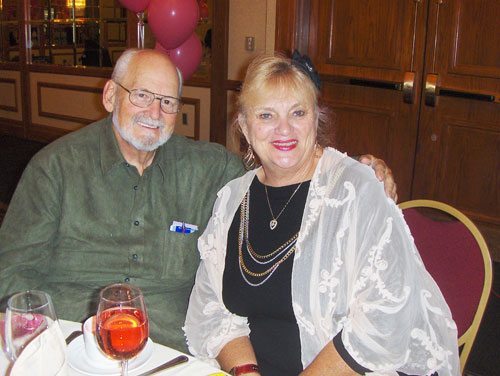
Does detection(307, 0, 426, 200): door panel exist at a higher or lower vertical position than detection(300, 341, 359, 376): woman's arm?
higher

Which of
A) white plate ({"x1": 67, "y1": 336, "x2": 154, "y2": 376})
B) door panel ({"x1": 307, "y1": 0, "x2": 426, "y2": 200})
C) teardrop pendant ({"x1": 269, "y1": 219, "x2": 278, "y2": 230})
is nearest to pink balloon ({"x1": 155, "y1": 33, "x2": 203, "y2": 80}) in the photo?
door panel ({"x1": 307, "y1": 0, "x2": 426, "y2": 200})

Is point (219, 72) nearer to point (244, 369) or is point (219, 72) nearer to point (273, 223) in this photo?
point (273, 223)

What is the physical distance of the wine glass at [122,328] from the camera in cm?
101

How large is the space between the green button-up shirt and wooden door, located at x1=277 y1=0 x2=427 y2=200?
8.76 ft

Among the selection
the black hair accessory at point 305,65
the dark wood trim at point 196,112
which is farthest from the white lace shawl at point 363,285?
the dark wood trim at point 196,112

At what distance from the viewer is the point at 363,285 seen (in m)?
1.39

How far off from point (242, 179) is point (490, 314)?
81.9 inches

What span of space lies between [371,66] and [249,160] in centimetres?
275

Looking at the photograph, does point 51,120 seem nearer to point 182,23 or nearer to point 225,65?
point 225,65

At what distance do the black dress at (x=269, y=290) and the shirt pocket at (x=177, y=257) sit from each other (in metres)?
0.21

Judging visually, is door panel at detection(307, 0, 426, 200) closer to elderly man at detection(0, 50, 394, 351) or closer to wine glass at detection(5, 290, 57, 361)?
elderly man at detection(0, 50, 394, 351)

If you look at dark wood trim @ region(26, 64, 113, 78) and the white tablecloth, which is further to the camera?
dark wood trim @ region(26, 64, 113, 78)

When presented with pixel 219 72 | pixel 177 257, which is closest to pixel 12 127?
pixel 219 72

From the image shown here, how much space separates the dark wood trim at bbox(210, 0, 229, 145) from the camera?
5.12 m
